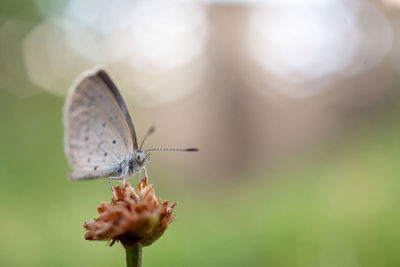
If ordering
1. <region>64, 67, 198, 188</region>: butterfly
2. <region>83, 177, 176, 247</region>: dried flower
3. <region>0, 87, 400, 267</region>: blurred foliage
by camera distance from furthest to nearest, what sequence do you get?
<region>0, 87, 400, 267</region>: blurred foliage
<region>64, 67, 198, 188</region>: butterfly
<region>83, 177, 176, 247</region>: dried flower

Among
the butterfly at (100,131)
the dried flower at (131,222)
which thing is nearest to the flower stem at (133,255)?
the dried flower at (131,222)

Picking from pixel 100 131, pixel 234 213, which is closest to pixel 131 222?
pixel 100 131

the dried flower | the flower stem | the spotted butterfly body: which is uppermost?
the spotted butterfly body

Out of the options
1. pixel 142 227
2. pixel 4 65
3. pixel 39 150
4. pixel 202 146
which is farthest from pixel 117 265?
pixel 202 146

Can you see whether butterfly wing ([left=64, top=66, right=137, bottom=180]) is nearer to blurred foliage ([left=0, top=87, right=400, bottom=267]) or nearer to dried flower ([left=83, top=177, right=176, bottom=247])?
dried flower ([left=83, top=177, right=176, bottom=247])

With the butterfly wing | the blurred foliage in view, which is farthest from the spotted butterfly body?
the blurred foliage

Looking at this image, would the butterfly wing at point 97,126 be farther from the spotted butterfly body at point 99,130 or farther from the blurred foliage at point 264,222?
the blurred foliage at point 264,222

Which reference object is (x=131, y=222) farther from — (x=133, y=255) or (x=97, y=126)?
(x=97, y=126)

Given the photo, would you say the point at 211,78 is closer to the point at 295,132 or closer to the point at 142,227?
the point at 295,132
